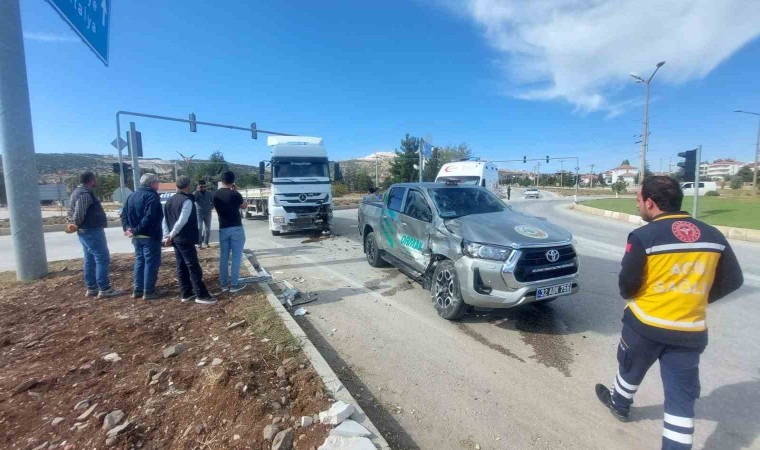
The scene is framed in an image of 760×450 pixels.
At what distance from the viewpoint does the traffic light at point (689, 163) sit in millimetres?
12459

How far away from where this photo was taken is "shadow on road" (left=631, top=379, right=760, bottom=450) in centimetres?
264

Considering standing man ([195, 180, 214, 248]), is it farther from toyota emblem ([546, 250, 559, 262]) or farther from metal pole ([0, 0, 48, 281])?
toyota emblem ([546, 250, 559, 262])

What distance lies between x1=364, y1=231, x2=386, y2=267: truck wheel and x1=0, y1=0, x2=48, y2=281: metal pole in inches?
246

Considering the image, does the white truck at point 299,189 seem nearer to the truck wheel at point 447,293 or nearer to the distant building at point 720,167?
the truck wheel at point 447,293

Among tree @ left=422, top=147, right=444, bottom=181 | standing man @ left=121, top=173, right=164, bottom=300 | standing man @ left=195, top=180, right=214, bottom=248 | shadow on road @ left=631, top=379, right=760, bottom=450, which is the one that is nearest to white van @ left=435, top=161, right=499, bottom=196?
standing man @ left=195, top=180, right=214, bottom=248

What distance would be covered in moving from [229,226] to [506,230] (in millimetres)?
4268

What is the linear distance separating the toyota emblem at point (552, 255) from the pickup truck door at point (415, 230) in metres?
1.60

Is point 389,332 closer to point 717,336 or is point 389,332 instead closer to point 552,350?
point 552,350

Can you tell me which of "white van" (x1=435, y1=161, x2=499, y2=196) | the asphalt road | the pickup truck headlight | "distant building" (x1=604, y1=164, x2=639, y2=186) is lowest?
the asphalt road

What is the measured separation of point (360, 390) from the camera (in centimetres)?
330

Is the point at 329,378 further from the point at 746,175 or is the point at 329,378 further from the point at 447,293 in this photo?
the point at 746,175

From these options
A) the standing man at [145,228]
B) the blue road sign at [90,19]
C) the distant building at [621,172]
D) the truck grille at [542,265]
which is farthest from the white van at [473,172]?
the distant building at [621,172]

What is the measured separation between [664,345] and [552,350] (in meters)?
1.84

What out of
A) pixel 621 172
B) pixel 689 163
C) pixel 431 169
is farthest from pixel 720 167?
pixel 689 163
